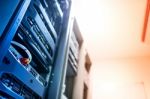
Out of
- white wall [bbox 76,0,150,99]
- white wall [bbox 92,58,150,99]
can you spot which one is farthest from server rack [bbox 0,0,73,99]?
white wall [bbox 92,58,150,99]

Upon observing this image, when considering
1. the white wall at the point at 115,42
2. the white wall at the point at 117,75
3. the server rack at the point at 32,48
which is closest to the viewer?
the server rack at the point at 32,48

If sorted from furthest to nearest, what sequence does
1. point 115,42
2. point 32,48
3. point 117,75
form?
point 117,75
point 115,42
point 32,48

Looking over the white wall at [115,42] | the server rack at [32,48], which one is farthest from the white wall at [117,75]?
the server rack at [32,48]

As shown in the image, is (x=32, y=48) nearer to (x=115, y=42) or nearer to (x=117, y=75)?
(x=115, y=42)

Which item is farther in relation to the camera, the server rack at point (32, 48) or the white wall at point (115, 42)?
the white wall at point (115, 42)

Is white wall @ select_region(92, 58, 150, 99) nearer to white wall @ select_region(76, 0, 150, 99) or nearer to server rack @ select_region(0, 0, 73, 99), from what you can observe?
white wall @ select_region(76, 0, 150, 99)

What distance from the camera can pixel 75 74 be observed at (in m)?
1.46

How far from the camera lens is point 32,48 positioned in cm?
77

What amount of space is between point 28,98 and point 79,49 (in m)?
1.06

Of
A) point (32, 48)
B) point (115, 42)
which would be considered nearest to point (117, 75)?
point (115, 42)

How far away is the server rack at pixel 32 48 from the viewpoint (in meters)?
0.51

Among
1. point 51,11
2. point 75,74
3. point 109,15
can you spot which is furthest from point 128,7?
point 51,11

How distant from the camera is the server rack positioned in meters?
0.51

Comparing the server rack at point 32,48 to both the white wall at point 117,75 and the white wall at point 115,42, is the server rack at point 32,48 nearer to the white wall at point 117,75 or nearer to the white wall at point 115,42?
the white wall at point 115,42
